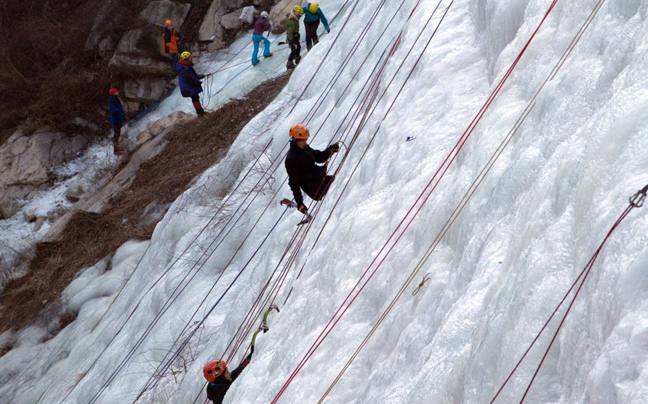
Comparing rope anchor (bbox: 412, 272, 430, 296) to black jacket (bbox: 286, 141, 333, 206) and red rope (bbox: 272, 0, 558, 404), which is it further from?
black jacket (bbox: 286, 141, 333, 206)

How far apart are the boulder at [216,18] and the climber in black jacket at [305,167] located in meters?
12.9

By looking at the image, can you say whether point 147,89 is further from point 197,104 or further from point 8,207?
point 8,207

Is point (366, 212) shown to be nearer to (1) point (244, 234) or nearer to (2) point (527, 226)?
(2) point (527, 226)

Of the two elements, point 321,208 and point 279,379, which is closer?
point 279,379

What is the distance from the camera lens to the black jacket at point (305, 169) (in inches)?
300

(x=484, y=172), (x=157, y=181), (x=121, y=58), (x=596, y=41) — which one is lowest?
(x=157, y=181)

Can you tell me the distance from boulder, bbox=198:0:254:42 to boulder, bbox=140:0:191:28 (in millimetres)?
668

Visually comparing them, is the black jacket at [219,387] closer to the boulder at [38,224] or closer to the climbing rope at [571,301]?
the climbing rope at [571,301]

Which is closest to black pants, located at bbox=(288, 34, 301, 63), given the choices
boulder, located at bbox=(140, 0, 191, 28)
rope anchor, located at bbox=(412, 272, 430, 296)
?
boulder, located at bbox=(140, 0, 191, 28)

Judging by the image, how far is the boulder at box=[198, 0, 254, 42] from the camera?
65.4ft

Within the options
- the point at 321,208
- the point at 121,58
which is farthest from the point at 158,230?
the point at 121,58

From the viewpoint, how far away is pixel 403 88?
7438 millimetres

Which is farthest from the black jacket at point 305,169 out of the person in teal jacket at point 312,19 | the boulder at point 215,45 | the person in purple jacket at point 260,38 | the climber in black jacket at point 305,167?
the boulder at point 215,45

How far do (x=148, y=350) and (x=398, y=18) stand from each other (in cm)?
546
